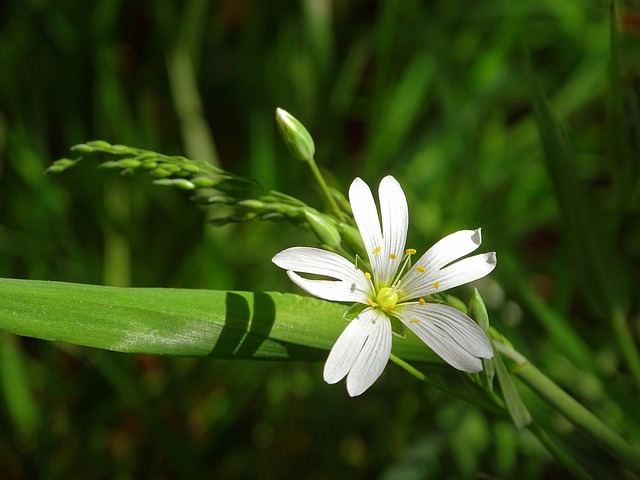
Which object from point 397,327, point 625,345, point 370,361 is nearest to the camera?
point 370,361

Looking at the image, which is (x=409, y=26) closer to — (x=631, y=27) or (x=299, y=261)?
(x=631, y=27)

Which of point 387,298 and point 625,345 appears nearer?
point 387,298

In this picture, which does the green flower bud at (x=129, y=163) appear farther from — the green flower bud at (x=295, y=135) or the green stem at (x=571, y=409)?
the green stem at (x=571, y=409)

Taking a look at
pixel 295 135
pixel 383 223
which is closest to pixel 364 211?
pixel 383 223

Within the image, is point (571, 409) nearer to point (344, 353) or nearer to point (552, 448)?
point (552, 448)

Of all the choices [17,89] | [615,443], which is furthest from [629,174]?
[17,89]

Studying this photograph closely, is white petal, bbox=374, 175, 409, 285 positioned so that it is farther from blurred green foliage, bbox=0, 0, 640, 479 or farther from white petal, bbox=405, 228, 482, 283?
blurred green foliage, bbox=0, 0, 640, 479

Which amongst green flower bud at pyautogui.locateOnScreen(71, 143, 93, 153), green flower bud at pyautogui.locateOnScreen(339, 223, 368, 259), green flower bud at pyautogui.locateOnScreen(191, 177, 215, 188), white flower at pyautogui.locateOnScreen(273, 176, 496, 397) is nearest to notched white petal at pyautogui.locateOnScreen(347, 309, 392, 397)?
white flower at pyautogui.locateOnScreen(273, 176, 496, 397)
